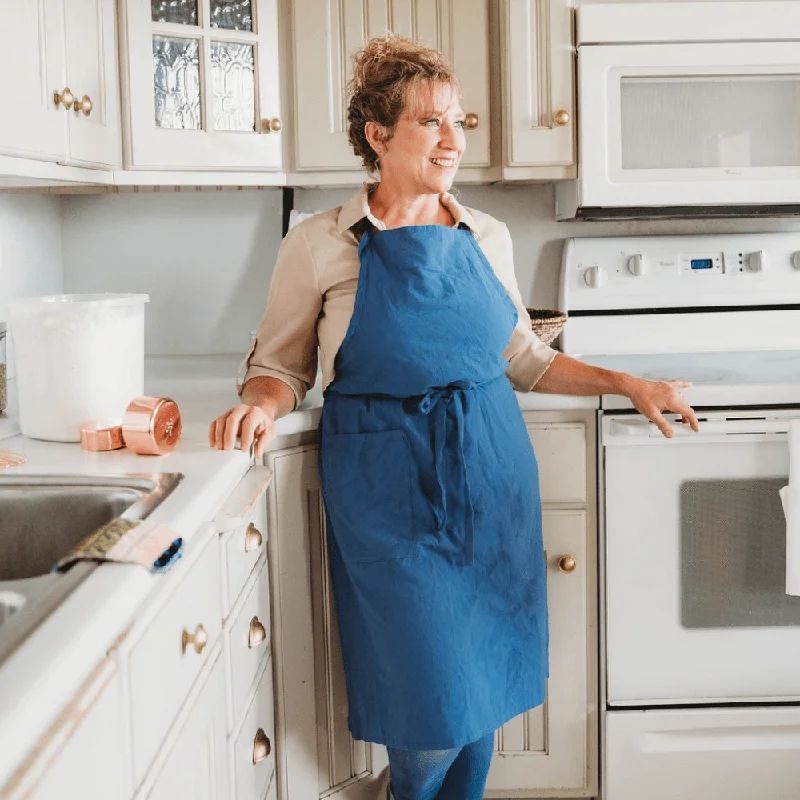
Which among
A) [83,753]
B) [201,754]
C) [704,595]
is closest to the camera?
[83,753]

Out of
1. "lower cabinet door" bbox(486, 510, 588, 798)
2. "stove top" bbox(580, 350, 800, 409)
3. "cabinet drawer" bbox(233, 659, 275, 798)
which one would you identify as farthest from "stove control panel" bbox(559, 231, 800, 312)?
"cabinet drawer" bbox(233, 659, 275, 798)

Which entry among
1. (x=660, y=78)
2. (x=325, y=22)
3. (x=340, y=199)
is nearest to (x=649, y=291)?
(x=660, y=78)

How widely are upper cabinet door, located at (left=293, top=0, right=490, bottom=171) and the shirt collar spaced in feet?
1.64

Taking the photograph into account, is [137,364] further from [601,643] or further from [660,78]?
[660,78]

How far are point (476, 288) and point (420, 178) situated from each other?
0.19 metres

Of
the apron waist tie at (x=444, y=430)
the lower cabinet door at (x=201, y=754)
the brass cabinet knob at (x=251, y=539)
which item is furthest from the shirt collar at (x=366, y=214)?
the lower cabinet door at (x=201, y=754)

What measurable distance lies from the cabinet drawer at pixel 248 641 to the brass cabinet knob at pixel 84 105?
78cm

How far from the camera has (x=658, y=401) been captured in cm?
176

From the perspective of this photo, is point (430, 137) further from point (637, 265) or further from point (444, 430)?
point (637, 265)

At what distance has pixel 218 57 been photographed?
204cm

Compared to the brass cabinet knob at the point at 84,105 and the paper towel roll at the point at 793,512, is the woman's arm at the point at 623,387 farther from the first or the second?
the brass cabinet knob at the point at 84,105

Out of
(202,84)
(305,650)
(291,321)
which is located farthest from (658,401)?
(202,84)

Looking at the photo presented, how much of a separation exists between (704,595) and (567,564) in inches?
10.6

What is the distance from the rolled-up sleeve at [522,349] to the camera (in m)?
1.80
